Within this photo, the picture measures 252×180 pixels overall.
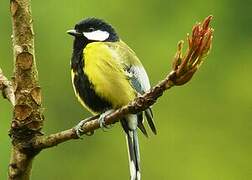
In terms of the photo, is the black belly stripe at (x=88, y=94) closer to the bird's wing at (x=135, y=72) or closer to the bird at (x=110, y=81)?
the bird at (x=110, y=81)

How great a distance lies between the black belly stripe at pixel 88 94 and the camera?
2.65 meters

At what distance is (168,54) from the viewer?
282 inches

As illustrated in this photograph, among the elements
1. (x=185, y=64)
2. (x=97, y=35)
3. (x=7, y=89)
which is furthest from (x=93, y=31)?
(x=185, y=64)

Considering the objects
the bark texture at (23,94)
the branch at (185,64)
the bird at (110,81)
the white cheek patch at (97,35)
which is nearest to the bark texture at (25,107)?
the bark texture at (23,94)

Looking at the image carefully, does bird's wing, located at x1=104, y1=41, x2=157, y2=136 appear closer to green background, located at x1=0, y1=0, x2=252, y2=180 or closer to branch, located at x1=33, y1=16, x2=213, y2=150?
branch, located at x1=33, y1=16, x2=213, y2=150

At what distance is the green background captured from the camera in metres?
6.48

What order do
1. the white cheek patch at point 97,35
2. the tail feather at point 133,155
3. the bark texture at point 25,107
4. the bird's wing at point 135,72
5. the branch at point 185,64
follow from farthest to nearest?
the white cheek patch at point 97,35 → the bird's wing at point 135,72 → the tail feather at point 133,155 → the bark texture at point 25,107 → the branch at point 185,64

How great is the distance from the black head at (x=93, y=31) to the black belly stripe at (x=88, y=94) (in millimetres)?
223

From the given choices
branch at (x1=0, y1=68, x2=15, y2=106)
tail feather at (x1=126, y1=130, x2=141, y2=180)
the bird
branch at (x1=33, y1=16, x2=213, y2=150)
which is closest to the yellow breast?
the bird

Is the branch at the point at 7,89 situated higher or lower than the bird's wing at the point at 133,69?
lower

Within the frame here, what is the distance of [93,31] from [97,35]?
0.06ft

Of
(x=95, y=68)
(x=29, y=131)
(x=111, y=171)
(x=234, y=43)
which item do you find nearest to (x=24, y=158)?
(x=29, y=131)

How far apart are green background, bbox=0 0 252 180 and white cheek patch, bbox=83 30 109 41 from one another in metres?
3.19

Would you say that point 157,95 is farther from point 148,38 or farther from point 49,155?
point 148,38
